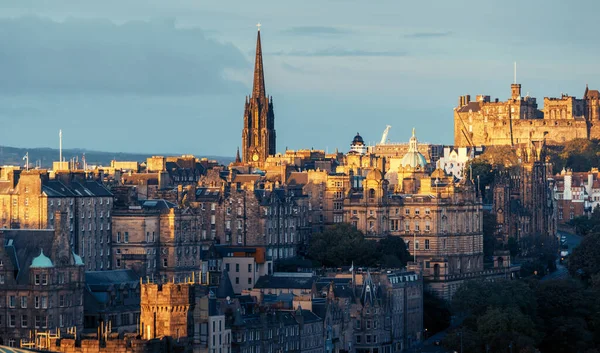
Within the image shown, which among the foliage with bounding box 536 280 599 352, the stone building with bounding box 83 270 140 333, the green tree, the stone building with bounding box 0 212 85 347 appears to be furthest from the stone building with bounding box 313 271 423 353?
the stone building with bounding box 0 212 85 347

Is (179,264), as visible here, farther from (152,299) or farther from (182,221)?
(152,299)

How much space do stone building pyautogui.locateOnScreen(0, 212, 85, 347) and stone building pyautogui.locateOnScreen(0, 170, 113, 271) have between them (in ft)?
50.2

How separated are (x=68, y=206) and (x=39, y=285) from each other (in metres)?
23.5

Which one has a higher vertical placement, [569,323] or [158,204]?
[158,204]

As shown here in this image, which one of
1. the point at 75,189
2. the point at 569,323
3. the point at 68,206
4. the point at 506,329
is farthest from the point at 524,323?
the point at 68,206

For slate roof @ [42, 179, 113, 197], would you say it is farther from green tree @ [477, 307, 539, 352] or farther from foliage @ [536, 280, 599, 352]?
foliage @ [536, 280, 599, 352]

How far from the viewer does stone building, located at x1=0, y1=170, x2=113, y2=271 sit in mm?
179500

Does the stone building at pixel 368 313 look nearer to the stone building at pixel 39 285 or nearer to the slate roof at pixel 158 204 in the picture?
the slate roof at pixel 158 204

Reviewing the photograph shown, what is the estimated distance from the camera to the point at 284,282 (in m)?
192

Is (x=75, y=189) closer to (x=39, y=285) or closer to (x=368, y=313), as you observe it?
(x=368, y=313)

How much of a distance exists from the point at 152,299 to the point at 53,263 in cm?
1702

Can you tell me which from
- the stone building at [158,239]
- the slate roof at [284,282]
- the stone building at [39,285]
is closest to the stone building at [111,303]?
the stone building at [39,285]

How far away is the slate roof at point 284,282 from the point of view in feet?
623

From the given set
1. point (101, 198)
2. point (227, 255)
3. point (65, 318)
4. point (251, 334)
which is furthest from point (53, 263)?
point (227, 255)
